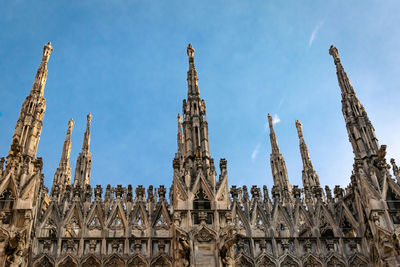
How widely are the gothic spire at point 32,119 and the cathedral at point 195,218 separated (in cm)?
7

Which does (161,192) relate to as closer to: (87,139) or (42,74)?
(42,74)

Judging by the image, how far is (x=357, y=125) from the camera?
2561cm

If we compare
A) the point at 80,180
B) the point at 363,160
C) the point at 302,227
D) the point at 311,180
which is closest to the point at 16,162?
the point at 80,180

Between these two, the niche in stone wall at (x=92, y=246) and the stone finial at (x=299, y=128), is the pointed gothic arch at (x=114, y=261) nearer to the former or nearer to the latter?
the niche in stone wall at (x=92, y=246)

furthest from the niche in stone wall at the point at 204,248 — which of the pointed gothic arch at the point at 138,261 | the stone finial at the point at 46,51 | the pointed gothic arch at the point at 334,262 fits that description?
the stone finial at the point at 46,51

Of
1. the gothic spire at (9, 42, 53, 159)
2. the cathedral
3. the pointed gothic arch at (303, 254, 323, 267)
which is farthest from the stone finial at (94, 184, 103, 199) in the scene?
the pointed gothic arch at (303, 254, 323, 267)

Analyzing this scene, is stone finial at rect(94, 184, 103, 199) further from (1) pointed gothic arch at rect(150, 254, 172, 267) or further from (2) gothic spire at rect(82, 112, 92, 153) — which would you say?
(2) gothic spire at rect(82, 112, 92, 153)

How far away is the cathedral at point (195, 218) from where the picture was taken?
65.7 feet

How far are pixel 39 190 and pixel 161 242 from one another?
5966 millimetres

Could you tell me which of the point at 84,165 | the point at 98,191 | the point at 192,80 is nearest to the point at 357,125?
the point at 192,80

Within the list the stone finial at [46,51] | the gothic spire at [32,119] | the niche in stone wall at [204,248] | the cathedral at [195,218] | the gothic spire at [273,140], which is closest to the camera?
the niche in stone wall at [204,248]

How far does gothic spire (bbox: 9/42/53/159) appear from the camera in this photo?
2333 centimetres

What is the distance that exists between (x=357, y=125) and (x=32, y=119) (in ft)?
53.1

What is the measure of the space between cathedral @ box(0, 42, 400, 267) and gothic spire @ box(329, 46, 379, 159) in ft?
0.22
